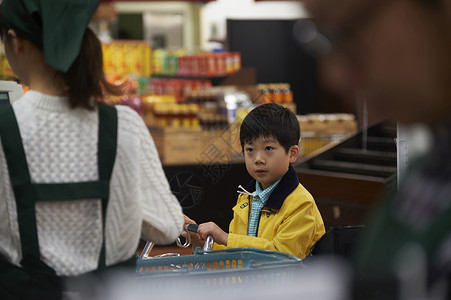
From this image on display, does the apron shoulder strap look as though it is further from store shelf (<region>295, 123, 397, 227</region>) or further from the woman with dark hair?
store shelf (<region>295, 123, 397, 227</region>)

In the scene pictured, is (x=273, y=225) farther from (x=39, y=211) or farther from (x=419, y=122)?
(x=419, y=122)

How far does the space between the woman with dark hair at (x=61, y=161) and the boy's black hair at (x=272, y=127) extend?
95cm

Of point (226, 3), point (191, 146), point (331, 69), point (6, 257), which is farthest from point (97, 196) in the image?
point (226, 3)

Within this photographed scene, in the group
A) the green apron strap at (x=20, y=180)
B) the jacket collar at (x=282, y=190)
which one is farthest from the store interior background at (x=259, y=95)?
the green apron strap at (x=20, y=180)

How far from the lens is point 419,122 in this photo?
0.69 m

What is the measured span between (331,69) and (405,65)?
10cm

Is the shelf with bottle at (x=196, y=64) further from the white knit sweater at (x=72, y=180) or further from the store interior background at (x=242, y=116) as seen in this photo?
the white knit sweater at (x=72, y=180)

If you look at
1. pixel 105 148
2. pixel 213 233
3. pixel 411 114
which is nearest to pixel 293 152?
pixel 213 233

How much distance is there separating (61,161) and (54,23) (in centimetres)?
27

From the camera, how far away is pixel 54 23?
1329mm

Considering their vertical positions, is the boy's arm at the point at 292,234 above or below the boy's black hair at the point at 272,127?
below

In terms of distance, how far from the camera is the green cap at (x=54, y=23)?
1317 millimetres

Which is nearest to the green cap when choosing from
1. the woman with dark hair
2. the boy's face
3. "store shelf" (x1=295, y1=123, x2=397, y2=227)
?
the woman with dark hair

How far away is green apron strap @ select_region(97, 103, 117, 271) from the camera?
4.51 ft
